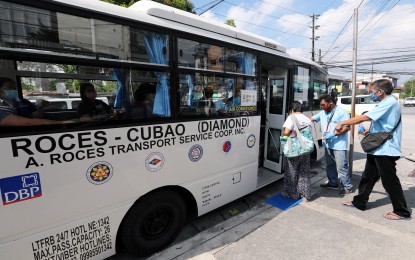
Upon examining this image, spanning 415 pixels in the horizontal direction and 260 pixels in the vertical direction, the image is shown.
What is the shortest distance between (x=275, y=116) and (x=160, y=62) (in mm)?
2935

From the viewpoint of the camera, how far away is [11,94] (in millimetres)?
1802

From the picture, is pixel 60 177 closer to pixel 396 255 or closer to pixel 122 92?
pixel 122 92

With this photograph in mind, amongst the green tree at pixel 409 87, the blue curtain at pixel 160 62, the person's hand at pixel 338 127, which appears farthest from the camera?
the green tree at pixel 409 87

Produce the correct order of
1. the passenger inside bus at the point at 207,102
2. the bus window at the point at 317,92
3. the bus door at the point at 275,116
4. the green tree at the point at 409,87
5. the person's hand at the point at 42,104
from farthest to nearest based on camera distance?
the green tree at the point at 409,87 < the bus window at the point at 317,92 < the bus door at the point at 275,116 < the passenger inside bus at the point at 207,102 < the person's hand at the point at 42,104

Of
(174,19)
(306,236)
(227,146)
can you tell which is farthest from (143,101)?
(306,236)

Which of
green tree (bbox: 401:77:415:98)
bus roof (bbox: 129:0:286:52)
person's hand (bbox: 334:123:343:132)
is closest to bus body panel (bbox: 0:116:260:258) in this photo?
bus roof (bbox: 129:0:286:52)

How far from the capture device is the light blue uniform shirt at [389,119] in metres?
3.14

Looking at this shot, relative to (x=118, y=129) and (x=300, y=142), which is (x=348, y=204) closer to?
(x=300, y=142)

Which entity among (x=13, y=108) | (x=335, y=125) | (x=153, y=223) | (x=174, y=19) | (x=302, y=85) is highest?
(x=174, y=19)

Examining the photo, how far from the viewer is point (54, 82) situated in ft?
6.78

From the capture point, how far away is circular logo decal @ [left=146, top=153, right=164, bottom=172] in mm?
2497

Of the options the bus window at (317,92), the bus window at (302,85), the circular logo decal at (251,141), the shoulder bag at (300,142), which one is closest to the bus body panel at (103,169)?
the circular logo decal at (251,141)

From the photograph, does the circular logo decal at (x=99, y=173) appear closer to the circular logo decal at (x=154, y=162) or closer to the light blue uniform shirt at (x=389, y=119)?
the circular logo decal at (x=154, y=162)

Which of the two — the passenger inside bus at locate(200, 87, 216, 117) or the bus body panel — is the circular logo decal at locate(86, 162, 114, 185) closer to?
the bus body panel
